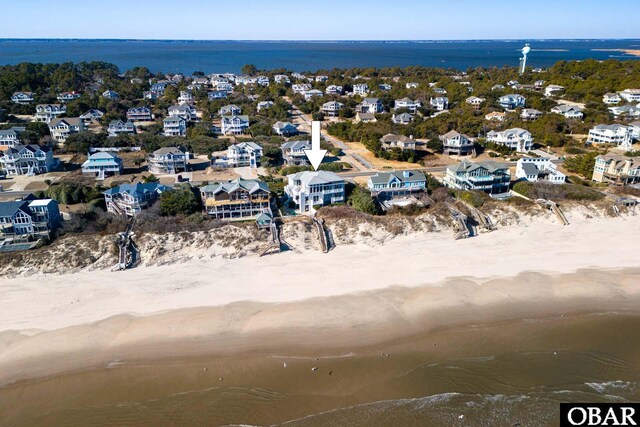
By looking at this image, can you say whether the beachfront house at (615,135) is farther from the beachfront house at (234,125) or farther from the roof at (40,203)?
the roof at (40,203)

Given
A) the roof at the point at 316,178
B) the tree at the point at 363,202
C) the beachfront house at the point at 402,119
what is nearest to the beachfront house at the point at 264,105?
the beachfront house at the point at 402,119

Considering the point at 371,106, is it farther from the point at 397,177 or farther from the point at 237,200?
the point at 237,200

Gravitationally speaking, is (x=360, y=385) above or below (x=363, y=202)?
below

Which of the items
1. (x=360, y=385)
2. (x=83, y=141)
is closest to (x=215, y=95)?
(x=83, y=141)

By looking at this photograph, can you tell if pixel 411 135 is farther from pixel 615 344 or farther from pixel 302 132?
pixel 615 344

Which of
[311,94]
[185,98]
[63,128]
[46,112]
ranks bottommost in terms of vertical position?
[63,128]

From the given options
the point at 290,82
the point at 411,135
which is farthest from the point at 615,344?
the point at 290,82

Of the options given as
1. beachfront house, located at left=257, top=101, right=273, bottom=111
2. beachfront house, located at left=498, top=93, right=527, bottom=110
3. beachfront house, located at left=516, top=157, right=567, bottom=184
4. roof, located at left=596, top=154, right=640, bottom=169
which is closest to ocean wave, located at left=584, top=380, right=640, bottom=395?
beachfront house, located at left=516, top=157, right=567, bottom=184

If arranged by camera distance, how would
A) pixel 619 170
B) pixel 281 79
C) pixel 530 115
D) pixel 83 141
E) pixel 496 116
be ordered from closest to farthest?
pixel 619 170 → pixel 83 141 → pixel 496 116 → pixel 530 115 → pixel 281 79
